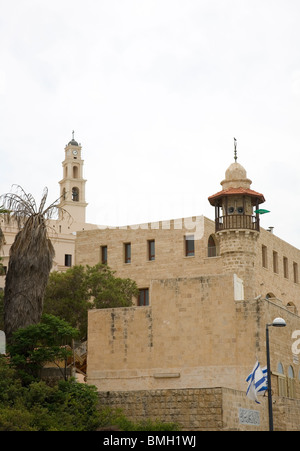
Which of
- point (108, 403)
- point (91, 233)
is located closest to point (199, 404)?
point (108, 403)

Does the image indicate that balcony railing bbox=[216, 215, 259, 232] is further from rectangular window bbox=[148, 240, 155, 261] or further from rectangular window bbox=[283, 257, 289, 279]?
rectangular window bbox=[283, 257, 289, 279]

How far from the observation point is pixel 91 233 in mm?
54562

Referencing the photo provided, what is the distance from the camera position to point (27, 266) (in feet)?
115

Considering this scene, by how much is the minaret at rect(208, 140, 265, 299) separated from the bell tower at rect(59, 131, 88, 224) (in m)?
39.9

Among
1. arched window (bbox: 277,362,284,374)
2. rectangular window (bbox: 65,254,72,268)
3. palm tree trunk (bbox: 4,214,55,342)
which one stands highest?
rectangular window (bbox: 65,254,72,268)

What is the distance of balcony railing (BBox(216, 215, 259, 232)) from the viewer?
43.5 metres

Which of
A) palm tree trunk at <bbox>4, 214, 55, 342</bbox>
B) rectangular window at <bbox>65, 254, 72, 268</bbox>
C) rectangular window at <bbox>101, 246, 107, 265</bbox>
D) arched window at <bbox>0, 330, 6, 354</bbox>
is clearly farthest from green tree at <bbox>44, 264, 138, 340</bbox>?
rectangular window at <bbox>65, 254, 72, 268</bbox>

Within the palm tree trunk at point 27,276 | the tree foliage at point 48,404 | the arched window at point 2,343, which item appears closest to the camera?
the tree foliage at point 48,404

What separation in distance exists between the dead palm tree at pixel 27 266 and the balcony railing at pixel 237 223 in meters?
11.1

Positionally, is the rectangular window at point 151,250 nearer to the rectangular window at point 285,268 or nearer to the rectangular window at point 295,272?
the rectangular window at point 285,268

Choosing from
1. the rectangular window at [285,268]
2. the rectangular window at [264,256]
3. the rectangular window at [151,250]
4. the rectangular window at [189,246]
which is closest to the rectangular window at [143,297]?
the rectangular window at [151,250]

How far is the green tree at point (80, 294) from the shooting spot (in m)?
43.1
